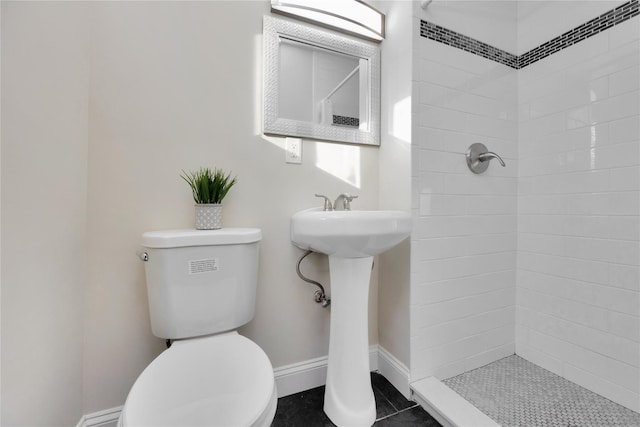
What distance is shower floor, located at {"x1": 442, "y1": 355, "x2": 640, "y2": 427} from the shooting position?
42.0 inches

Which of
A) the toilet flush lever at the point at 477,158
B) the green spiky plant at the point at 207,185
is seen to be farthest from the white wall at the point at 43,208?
the toilet flush lever at the point at 477,158

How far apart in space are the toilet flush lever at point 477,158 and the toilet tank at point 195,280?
111 centimetres

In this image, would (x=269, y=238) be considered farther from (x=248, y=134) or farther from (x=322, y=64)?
(x=322, y=64)

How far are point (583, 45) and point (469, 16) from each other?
20.4 inches

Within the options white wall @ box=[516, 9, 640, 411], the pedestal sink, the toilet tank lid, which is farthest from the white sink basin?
white wall @ box=[516, 9, 640, 411]

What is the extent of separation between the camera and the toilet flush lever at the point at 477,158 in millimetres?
1386

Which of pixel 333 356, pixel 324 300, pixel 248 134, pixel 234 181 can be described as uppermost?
pixel 248 134

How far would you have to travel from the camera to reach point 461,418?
3.42 feet

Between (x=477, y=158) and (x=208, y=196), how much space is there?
1267mm

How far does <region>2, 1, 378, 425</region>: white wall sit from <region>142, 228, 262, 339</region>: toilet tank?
190 mm

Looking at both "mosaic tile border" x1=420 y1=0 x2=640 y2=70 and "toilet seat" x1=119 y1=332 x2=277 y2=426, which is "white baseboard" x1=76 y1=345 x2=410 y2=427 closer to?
"toilet seat" x1=119 y1=332 x2=277 y2=426

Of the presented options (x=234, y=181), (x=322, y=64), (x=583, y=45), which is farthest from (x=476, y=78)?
(x=234, y=181)

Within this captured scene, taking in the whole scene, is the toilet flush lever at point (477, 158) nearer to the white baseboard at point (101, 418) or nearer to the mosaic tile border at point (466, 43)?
the mosaic tile border at point (466, 43)

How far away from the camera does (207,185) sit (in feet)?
3.58
